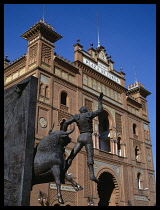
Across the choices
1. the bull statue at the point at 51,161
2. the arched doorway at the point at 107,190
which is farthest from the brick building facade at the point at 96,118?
the bull statue at the point at 51,161

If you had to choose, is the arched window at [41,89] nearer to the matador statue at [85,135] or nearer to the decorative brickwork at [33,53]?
the decorative brickwork at [33,53]

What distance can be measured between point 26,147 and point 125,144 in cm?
1982

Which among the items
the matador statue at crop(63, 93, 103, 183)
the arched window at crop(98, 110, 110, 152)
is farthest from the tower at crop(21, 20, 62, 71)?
the matador statue at crop(63, 93, 103, 183)

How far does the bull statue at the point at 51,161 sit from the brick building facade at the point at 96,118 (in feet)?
34.0

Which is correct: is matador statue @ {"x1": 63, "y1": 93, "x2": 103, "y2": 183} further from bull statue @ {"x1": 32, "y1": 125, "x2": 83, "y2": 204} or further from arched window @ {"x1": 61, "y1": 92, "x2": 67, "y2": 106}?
arched window @ {"x1": 61, "y1": 92, "x2": 67, "y2": 106}

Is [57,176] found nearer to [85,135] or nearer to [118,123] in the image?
[85,135]

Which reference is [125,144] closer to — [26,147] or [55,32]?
[55,32]

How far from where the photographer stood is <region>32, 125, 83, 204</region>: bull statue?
15.5ft

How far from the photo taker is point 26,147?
14.6 feet

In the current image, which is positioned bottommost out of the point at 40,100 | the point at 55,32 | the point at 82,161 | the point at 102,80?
the point at 82,161

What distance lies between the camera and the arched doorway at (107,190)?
20.9 meters

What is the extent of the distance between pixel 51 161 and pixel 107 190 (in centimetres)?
1802

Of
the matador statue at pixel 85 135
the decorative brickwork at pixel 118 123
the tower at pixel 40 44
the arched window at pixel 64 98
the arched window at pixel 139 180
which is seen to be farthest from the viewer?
the arched window at pixel 139 180
